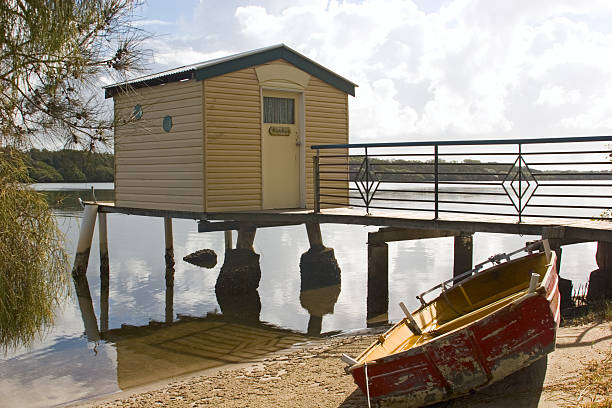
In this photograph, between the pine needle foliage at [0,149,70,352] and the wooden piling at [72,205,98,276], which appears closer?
the pine needle foliage at [0,149,70,352]

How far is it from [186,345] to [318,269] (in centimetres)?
581

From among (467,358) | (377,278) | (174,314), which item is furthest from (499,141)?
(174,314)

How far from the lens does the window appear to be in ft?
39.5

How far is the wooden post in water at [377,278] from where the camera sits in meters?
10.0

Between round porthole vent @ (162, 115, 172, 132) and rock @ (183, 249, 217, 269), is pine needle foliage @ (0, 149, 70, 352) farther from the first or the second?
rock @ (183, 249, 217, 269)

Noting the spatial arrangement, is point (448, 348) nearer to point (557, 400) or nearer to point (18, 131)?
point (557, 400)

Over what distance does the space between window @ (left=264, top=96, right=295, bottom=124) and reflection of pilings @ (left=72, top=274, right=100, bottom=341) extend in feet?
16.4

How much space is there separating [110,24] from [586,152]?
6.31 metres

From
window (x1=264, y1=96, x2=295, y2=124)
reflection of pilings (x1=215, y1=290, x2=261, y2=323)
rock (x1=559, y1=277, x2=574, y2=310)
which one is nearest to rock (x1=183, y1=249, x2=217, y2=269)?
reflection of pilings (x1=215, y1=290, x2=261, y2=323)

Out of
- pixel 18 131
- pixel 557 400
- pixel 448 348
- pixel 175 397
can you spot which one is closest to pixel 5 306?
pixel 18 131

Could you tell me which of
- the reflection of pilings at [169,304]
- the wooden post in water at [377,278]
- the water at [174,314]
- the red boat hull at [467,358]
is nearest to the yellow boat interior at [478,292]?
the red boat hull at [467,358]

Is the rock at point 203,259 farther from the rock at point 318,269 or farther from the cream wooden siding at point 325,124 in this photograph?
the cream wooden siding at point 325,124

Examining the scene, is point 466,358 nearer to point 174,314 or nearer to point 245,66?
point 245,66

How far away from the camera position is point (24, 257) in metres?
5.45
